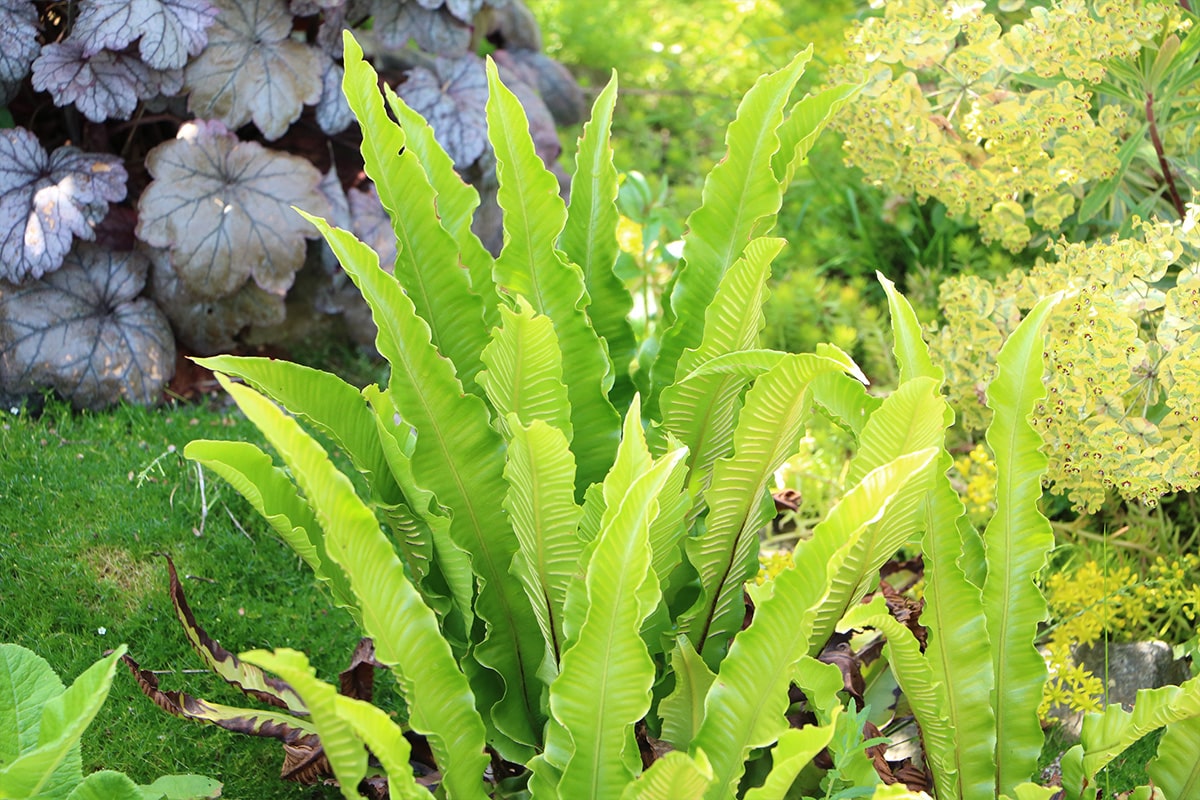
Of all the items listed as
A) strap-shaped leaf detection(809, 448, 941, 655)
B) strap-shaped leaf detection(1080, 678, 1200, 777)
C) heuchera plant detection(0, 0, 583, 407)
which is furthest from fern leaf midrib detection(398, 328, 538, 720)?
heuchera plant detection(0, 0, 583, 407)

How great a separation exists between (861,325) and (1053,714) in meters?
1.48

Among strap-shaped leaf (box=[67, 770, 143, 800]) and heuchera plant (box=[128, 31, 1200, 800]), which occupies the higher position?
heuchera plant (box=[128, 31, 1200, 800])

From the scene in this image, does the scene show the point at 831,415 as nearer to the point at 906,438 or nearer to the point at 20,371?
the point at 906,438

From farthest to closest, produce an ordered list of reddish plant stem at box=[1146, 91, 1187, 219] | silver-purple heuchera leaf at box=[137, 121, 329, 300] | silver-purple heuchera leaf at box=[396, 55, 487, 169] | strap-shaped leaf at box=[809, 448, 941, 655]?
silver-purple heuchera leaf at box=[396, 55, 487, 169], silver-purple heuchera leaf at box=[137, 121, 329, 300], reddish plant stem at box=[1146, 91, 1187, 219], strap-shaped leaf at box=[809, 448, 941, 655]

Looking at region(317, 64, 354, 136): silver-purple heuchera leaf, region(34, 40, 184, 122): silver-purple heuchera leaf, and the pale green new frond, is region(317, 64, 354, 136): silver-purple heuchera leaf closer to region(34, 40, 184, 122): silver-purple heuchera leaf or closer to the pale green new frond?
region(34, 40, 184, 122): silver-purple heuchera leaf

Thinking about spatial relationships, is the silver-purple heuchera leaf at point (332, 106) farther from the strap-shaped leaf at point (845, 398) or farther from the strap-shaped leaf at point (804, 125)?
the strap-shaped leaf at point (845, 398)

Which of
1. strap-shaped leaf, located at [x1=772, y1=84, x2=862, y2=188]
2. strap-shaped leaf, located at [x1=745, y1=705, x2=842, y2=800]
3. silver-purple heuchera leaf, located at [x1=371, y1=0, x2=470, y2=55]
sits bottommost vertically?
strap-shaped leaf, located at [x1=745, y1=705, x2=842, y2=800]

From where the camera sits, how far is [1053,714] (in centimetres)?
222

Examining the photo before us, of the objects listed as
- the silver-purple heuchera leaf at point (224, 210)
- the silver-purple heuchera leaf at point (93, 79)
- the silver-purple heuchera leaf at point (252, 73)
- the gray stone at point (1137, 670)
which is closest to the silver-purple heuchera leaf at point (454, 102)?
the silver-purple heuchera leaf at point (252, 73)

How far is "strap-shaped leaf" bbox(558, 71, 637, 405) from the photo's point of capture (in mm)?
1817

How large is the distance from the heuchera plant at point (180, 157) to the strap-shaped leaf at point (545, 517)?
1.70 meters

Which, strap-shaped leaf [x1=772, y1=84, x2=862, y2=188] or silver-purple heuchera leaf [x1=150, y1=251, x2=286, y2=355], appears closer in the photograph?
strap-shaped leaf [x1=772, y1=84, x2=862, y2=188]

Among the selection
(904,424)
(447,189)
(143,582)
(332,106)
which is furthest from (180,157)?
(904,424)

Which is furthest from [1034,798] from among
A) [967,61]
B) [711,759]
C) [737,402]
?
[967,61]
